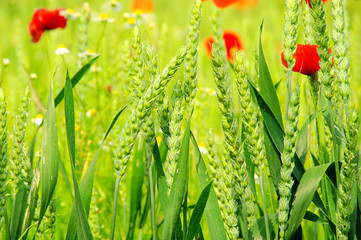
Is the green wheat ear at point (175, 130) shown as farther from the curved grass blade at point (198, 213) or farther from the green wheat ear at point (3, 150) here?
the green wheat ear at point (3, 150)

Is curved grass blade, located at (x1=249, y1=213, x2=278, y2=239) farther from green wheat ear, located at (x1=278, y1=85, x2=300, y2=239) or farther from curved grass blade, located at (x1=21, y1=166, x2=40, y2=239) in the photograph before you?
curved grass blade, located at (x1=21, y1=166, x2=40, y2=239)

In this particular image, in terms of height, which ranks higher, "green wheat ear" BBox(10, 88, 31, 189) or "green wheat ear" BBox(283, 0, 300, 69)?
"green wheat ear" BBox(283, 0, 300, 69)

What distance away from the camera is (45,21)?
155 centimetres

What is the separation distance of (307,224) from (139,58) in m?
0.66

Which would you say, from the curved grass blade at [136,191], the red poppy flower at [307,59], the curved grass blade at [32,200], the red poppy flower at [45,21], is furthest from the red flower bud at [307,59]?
the red poppy flower at [45,21]

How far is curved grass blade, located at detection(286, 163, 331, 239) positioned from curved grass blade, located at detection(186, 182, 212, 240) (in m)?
0.13

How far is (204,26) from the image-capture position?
3748mm

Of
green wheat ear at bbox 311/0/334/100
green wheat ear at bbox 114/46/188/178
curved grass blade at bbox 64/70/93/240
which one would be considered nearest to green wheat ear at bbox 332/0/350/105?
green wheat ear at bbox 311/0/334/100

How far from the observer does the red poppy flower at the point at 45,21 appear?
1.54 metres

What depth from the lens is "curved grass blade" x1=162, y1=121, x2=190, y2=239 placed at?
66 cm

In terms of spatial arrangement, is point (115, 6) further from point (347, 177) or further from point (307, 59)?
point (347, 177)

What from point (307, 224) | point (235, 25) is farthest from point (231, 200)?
point (235, 25)

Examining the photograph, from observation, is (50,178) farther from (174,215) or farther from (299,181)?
(299,181)

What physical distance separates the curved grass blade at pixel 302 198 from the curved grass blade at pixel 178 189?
0.57 feet
